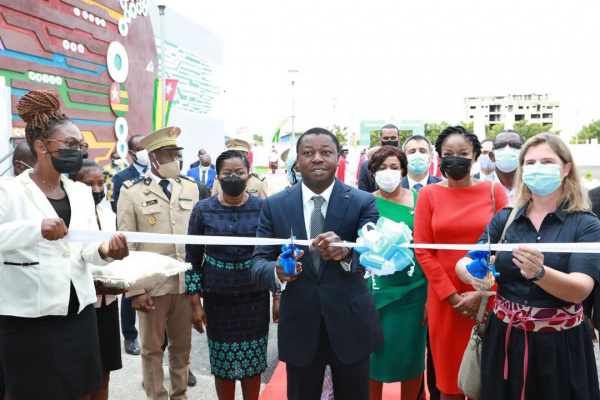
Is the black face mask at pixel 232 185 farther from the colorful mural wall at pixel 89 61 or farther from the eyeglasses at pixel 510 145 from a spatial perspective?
the colorful mural wall at pixel 89 61

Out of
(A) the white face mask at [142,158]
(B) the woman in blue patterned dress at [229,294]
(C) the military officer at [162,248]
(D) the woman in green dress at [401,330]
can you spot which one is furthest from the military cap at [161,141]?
(D) the woman in green dress at [401,330]

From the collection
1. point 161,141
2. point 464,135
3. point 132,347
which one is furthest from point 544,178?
point 132,347

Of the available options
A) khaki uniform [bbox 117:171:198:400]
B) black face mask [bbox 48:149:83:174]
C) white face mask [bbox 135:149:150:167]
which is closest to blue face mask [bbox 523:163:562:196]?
black face mask [bbox 48:149:83:174]

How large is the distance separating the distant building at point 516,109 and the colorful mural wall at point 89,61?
3917 inches

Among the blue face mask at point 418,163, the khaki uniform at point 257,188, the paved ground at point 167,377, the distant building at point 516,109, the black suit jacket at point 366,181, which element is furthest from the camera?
the distant building at point 516,109

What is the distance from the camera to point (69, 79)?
10117 millimetres

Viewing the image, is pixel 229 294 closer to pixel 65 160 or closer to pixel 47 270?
pixel 47 270

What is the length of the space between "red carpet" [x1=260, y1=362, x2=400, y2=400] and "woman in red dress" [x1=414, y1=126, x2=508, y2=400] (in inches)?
32.6

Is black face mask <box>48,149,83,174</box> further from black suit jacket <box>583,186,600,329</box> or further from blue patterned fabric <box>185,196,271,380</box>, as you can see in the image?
black suit jacket <box>583,186,600,329</box>

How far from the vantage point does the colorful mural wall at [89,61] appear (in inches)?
336

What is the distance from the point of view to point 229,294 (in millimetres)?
3260

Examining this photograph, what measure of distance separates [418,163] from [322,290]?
89.3 inches

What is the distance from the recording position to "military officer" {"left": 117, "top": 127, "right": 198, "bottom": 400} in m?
3.59

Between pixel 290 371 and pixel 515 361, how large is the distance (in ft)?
4.00
